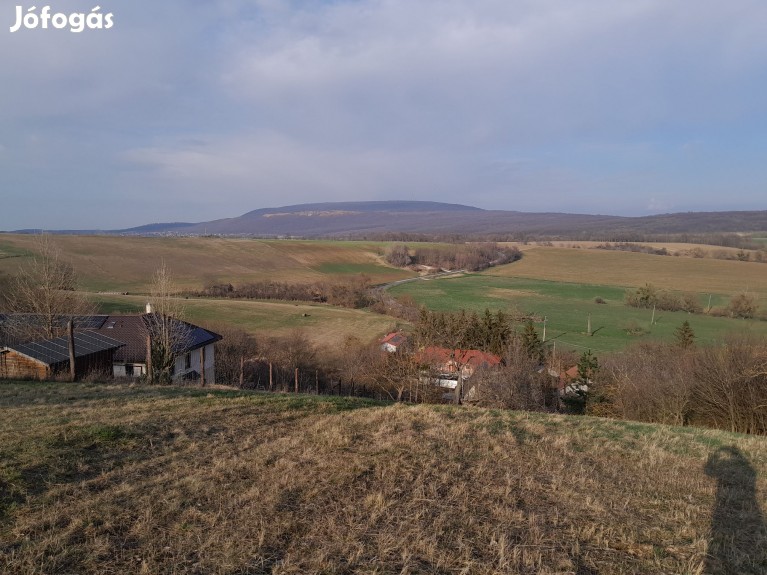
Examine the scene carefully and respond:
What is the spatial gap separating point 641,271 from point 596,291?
1772cm

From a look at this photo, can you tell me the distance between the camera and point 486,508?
235 inches

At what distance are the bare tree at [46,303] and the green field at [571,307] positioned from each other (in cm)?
3567

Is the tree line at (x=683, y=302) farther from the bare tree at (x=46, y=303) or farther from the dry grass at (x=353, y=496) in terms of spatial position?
the bare tree at (x=46, y=303)

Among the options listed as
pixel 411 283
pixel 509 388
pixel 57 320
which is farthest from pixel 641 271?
pixel 57 320

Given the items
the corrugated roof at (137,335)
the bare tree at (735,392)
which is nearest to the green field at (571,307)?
the bare tree at (735,392)

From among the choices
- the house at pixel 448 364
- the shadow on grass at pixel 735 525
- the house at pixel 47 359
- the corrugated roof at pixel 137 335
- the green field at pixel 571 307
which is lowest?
the green field at pixel 571 307

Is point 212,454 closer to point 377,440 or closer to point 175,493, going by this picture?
point 175,493

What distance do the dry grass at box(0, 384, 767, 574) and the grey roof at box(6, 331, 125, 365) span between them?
33.6ft

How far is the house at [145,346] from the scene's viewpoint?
2681cm

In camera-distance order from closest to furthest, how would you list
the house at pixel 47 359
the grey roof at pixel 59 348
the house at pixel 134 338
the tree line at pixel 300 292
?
1. the house at pixel 47 359
2. the grey roof at pixel 59 348
3. the house at pixel 134 338
4. the tree line at pixel 300 292

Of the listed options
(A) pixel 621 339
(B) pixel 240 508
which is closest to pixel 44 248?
(B) pixel 240 508

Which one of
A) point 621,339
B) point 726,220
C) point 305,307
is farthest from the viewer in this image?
point 726,220

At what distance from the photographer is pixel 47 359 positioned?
61.9 ft

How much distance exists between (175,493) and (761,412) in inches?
695
